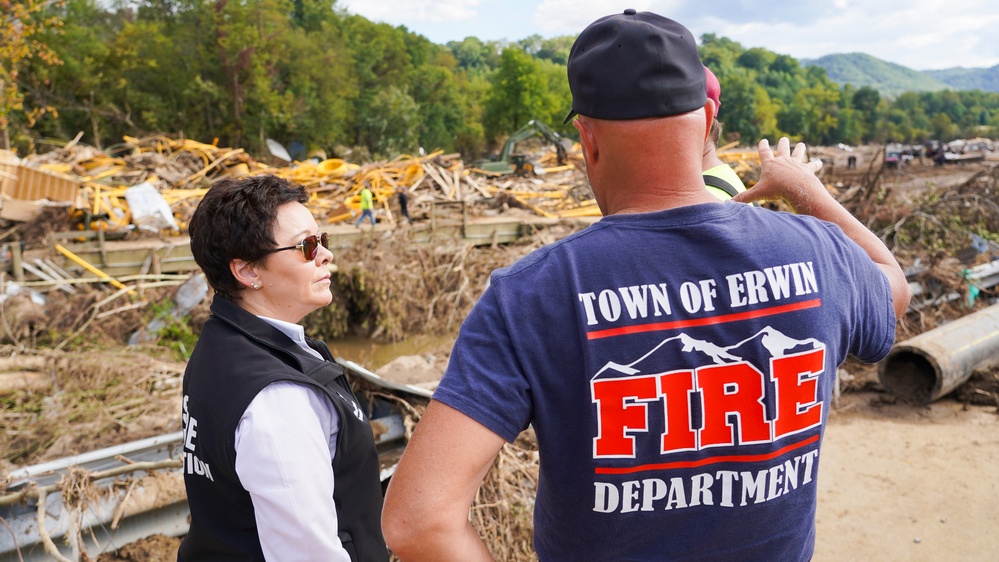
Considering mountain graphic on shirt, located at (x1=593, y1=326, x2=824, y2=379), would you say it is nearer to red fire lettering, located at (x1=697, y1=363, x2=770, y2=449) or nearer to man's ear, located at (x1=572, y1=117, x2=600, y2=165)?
red fire lettering, located at (x1=697, y1=363, x2=770, y2=449)

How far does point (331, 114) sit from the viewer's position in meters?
33.0

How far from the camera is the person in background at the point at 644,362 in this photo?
118cm

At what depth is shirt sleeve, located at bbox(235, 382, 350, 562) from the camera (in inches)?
67.0

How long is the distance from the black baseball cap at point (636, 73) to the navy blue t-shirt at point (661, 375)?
0.19 meters

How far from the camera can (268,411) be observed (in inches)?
68.3

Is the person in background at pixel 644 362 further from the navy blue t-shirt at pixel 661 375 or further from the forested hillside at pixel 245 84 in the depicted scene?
the forested hillside at pixel 245 84

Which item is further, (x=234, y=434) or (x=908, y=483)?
(x=908, y=483)

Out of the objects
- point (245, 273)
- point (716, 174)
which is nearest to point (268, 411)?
point (245, 273)

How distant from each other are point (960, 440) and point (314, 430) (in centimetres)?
643

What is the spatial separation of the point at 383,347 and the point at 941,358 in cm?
853

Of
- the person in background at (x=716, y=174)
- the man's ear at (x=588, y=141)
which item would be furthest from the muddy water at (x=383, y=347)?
the man's ear at (x=588, y=141)

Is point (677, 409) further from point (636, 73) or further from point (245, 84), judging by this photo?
point (245, 84)

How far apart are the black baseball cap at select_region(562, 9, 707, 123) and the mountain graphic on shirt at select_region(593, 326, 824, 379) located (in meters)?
0.40

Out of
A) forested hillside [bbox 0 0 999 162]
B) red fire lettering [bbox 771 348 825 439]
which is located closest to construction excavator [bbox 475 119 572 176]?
forested hillside [bbox 0 0 999 162]
